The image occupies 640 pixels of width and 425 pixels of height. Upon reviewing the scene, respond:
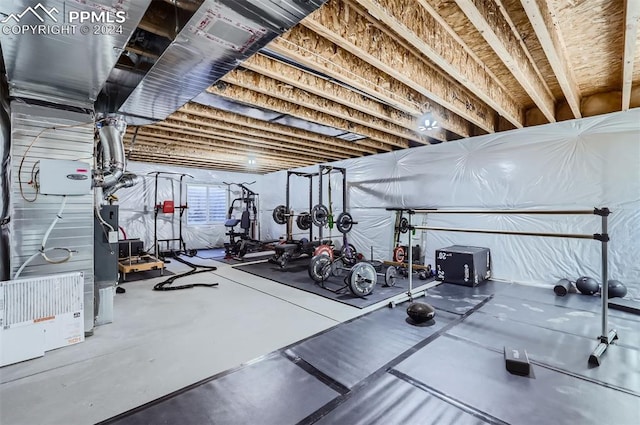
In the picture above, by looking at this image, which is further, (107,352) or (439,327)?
(439,327)

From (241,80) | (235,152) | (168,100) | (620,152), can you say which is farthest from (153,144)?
(620,152)

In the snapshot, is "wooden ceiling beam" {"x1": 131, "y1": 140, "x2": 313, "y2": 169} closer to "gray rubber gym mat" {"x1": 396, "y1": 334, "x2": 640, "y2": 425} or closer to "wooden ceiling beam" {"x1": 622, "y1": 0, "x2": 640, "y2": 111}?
"gray rubber gym mat" {"x1": 396, "y1": 334, "x2": 640, "y2": 425}

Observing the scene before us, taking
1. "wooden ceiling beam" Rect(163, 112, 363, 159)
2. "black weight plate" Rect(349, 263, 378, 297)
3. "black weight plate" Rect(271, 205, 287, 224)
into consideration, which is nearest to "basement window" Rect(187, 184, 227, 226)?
"black weight plate" Rect(271, 205, 287, 224)

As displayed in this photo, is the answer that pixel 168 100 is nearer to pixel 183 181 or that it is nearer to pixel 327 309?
pixel 327 309

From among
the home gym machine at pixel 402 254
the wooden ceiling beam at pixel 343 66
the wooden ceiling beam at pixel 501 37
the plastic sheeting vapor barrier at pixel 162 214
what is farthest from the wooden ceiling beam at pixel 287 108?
the plastic sheeting vapor barrier at pixel 162 214

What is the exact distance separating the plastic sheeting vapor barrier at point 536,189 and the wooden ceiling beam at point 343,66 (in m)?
1.77

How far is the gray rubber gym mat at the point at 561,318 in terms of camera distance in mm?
2777

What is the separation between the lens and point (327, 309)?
350 centimetres

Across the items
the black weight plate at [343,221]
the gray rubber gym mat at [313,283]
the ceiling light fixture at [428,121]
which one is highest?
the ceiling light fixture at [428,121]

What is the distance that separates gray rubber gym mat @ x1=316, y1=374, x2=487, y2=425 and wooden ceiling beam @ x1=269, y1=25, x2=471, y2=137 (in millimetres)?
2727

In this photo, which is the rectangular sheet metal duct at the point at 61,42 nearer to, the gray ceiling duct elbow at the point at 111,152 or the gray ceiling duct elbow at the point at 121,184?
the gray ceiling duct elbow at the point at 111,152

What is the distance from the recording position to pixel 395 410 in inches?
68.2

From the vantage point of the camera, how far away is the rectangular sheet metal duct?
151cm

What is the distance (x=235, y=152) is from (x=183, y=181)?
9.78ft
